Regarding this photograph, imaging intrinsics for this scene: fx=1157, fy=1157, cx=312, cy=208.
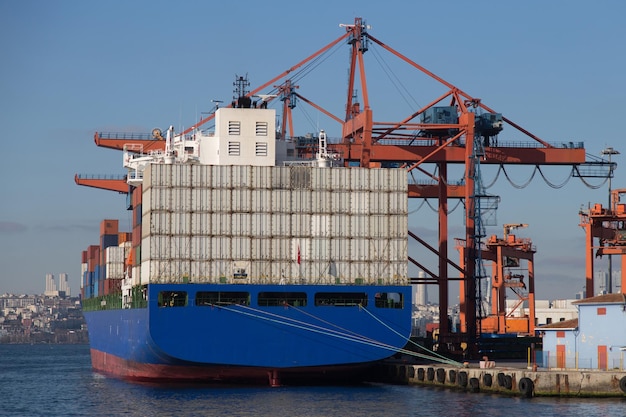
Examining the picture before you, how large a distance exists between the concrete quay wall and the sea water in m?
0.61

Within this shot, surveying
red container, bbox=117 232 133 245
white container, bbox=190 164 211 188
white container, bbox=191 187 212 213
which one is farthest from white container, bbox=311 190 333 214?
red container, bbox=117 232 133 245

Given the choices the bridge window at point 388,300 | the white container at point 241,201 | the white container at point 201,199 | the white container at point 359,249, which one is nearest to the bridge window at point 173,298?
the white container at point 201,199

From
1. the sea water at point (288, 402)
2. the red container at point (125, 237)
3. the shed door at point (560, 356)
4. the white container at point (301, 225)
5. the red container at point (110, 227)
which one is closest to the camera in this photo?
the sea water at point (288, 402)

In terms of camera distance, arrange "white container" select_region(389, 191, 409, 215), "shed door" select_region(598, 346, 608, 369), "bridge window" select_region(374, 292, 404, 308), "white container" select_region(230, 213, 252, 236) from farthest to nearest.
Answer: "white container" select_region(389, 191, 409, 215) → "bridge window" select_region(374, 292, 404, 308) → "white container" select_region(230, 213, 252, 236) → "shed door" select_region(598, 346, 608, 369)

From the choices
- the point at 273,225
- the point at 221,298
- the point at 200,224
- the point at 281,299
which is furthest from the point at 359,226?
the point at 200,224

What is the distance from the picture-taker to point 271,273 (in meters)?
60.2

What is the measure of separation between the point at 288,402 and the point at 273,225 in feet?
35.7

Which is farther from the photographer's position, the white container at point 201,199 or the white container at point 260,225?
the white container at point 260,225

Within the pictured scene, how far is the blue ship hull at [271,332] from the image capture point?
58531mm

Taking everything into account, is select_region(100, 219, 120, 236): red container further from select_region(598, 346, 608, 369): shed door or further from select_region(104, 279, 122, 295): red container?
select_region(598, 346, 608, 369): shed door

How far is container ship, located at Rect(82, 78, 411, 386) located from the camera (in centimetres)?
5884

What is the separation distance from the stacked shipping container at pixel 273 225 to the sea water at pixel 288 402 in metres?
5.92

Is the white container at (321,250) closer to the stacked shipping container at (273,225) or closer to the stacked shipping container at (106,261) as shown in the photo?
the stacked shipping container at (273,225)

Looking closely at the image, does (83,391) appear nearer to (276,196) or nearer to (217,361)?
(217,361)
